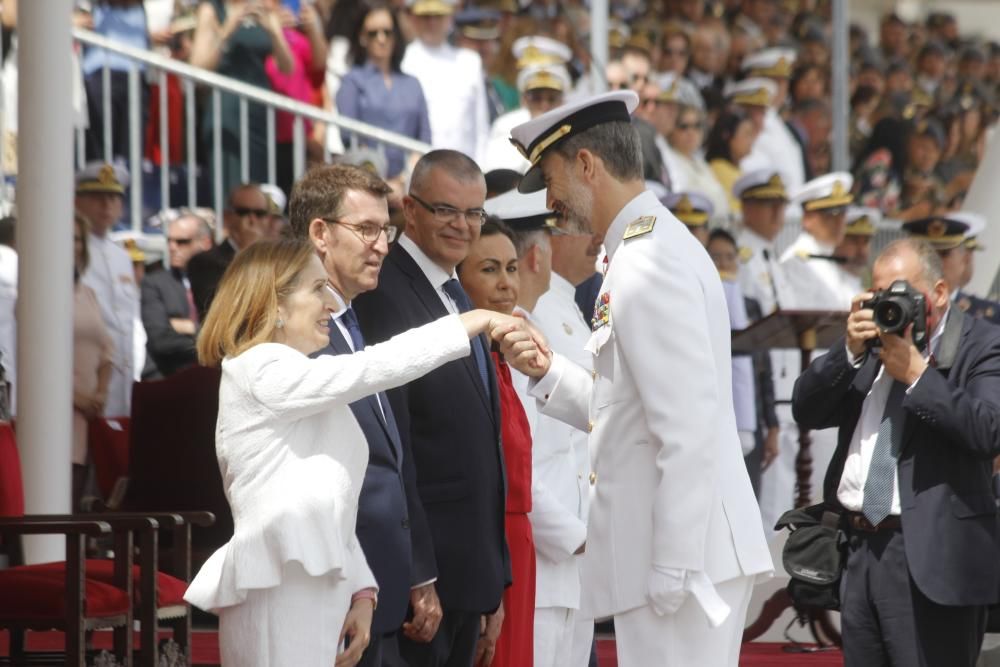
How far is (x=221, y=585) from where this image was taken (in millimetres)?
3977

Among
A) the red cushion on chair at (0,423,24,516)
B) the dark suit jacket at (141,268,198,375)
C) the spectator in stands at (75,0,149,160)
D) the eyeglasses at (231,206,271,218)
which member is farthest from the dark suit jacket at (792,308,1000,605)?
the spectator in stands at (75,0,149,160)

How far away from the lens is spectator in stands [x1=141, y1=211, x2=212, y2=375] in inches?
313

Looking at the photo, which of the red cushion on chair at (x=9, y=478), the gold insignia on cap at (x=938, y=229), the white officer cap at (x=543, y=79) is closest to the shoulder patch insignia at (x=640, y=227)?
the red cushion on chair at (x=9, y=478)

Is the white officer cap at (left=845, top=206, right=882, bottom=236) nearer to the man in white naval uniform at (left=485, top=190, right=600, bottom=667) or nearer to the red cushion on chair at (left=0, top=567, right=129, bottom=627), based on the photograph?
the man in white naval uniform at (left=485, top=190, right=600, bottom=667)

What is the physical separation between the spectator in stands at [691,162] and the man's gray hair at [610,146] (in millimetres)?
6971

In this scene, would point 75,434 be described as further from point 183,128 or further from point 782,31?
point 782,31

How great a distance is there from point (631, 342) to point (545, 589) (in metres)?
1.74

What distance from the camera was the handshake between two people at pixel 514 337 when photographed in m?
4.12

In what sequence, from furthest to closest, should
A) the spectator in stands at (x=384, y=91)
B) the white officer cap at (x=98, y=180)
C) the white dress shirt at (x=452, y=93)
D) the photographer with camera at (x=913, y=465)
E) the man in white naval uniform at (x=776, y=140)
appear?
the man in white naval uniform at (x=776, y=140) < the white dress shirt at (x=452, y=93) < the spectator in stands at (x=384, y=91) < the white officer cap at (x=98, y=180) < the photographer with camera at (x=913, y=465)

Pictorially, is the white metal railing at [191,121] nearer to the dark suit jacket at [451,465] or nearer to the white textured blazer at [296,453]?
the dark suit jacket at [451,465]

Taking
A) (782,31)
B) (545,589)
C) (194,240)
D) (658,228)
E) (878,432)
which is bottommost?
(545,589)

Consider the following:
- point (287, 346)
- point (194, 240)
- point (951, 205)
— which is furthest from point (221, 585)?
point (951, 205)

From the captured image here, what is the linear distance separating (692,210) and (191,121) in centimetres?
261

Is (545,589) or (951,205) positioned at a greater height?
(951,205)
